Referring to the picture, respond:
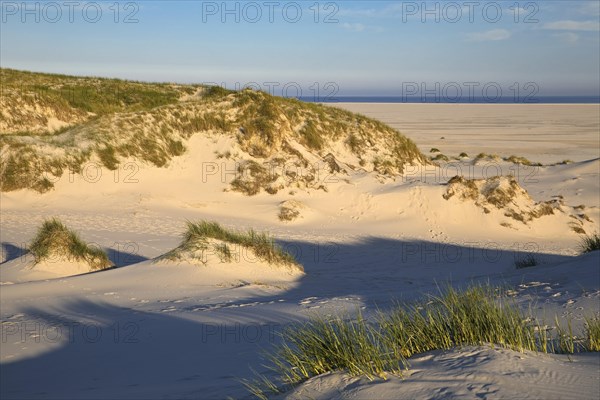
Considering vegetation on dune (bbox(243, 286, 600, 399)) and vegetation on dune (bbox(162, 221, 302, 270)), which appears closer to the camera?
vegetation on dune (bbox(243, 286, 600, 399))

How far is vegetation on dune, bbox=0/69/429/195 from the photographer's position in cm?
1775

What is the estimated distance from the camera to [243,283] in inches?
389

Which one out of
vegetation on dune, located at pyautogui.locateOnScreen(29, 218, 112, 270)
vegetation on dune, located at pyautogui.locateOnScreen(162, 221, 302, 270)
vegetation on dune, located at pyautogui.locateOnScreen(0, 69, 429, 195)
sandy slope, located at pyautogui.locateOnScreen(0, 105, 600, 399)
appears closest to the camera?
sandy slope, located at pyautogui.locateOnScreen(0, 105, 600, 399)

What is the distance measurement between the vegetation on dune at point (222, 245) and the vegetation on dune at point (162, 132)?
6.95 metres

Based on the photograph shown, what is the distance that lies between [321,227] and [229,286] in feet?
24.4

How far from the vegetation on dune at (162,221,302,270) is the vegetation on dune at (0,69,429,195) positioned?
274 inches

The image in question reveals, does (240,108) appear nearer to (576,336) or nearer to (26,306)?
(26,306)

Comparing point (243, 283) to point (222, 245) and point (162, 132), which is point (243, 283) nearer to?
point (222, 245)

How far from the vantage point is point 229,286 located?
960 centimetres

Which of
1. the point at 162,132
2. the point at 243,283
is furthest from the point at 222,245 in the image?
the point at 162,132

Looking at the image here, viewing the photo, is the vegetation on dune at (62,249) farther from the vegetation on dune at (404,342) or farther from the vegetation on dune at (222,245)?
the vegetation on dune at (404,342)

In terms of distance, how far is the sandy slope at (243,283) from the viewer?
412 cm

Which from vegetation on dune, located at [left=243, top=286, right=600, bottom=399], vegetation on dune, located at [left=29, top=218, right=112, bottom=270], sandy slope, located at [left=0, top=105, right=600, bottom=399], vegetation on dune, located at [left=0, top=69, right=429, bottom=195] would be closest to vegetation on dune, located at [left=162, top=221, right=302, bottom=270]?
sandy slope, located at [left=0, top=105, right=600, bottom=399]

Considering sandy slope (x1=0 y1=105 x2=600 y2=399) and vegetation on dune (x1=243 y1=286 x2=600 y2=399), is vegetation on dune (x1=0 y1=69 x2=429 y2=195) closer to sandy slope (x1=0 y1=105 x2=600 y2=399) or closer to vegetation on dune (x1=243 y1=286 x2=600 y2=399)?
sandy slope (x1=0 y1=105 x2=600 y2=399)
